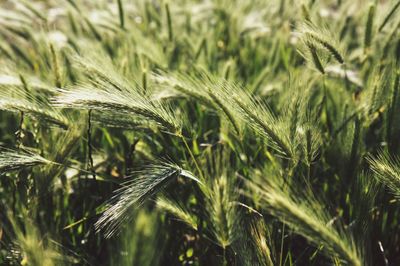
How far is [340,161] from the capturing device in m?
2.10

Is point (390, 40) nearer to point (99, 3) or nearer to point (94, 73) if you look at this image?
point (94, 73)

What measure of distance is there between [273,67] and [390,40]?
2.32 ft

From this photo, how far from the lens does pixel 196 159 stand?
204cm

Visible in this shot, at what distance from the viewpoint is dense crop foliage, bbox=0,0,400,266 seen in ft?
5.04

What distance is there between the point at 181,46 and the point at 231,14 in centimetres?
44

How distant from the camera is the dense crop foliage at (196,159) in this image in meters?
1.54

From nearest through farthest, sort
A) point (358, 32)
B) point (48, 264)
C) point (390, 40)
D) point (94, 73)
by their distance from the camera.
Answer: point (48, 264), point (94, 73), point (390, 40), point (358, 32)

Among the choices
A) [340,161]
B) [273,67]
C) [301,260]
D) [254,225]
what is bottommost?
[301,260]

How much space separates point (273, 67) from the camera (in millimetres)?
2941

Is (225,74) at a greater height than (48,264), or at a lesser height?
greater

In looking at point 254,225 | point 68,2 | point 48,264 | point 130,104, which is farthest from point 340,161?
point 68,2

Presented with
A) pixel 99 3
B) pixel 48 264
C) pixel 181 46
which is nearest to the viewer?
pixel 48 264

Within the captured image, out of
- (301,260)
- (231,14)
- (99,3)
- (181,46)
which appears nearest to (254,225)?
(301,260)

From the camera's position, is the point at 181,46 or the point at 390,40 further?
the point at 181,46
